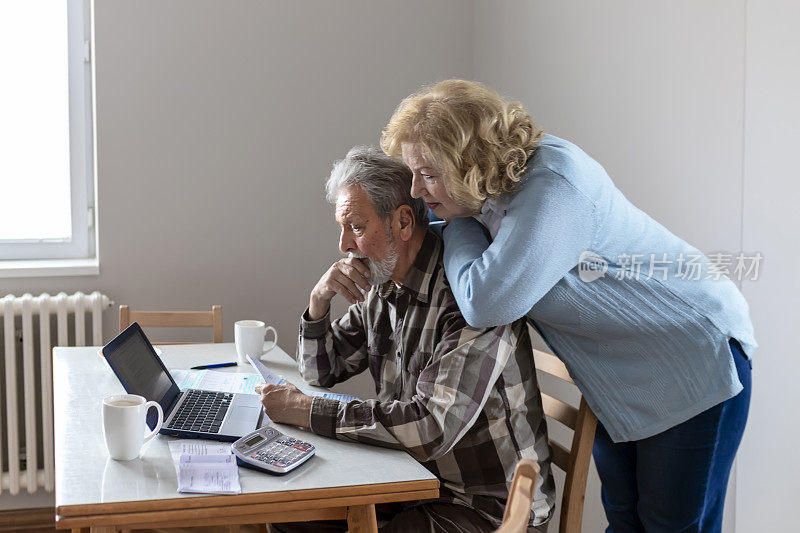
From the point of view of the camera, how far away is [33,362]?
2.75 m

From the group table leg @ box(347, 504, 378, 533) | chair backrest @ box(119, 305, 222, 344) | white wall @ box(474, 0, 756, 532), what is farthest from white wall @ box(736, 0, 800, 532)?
chair backrest @ box(119, 305, 222, 344)

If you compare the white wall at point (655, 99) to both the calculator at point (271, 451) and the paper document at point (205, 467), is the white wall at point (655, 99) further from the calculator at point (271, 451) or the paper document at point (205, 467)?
the paper document at point (205, 467)

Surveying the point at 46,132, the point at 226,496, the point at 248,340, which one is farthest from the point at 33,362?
the point at 226,496

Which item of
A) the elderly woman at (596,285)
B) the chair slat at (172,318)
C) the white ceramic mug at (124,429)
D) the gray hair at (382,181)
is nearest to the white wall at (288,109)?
the chair slat at (172,318)

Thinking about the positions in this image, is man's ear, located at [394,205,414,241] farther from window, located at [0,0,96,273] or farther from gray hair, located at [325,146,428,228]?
window, located at [0,0,96,273]

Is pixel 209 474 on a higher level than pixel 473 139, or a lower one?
lower

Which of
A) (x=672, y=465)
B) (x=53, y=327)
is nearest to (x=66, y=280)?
(x=53, y=327)

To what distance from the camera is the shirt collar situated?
1.62m

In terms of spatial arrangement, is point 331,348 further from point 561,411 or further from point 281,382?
point 561,411

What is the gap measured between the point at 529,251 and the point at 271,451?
0.57 meters

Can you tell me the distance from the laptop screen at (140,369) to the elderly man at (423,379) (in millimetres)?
245

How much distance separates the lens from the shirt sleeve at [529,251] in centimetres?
138

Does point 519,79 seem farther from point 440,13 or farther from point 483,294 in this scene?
point 483,294

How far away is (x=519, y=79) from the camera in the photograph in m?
2.85
